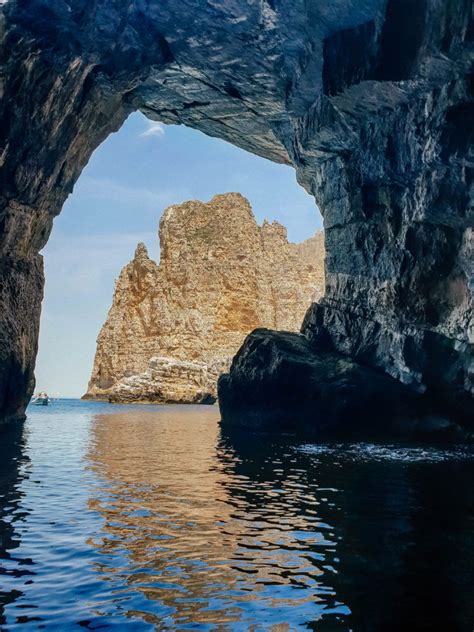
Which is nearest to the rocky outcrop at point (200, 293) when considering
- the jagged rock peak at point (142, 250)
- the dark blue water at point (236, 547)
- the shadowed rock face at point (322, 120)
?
the jagged rock peak at point (142, 250)

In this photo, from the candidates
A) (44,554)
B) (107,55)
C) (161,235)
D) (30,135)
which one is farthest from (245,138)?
(161,235)

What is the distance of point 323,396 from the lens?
3244 centimetres

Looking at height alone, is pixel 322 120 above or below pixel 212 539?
above

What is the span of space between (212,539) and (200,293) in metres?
130

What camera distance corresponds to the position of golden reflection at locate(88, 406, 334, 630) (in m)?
7.62

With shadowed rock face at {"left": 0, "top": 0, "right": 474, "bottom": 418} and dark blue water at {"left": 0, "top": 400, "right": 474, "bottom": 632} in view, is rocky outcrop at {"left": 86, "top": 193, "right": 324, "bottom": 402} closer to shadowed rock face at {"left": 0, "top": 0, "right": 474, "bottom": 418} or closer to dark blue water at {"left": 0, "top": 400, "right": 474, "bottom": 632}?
shadowed rock face at {"left": 0, "top": 0, "right": 474, "bottom": 418}

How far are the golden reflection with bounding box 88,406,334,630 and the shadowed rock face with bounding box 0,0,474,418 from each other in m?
14.7

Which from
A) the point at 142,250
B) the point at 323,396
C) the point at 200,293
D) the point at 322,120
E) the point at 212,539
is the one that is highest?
the point at 142,250

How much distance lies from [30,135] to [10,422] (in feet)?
63.8

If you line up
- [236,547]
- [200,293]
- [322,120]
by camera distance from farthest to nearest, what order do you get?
[200,293]
[322,120]
[236,547]

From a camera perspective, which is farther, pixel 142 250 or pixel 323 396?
pixel 142 250

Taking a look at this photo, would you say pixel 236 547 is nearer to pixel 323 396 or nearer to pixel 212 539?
pixel 212 539

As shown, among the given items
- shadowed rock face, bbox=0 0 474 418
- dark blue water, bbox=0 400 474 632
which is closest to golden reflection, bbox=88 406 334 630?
dark blue water, bbox=0 400 474 632

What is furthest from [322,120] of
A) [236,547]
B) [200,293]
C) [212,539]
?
[200,293]
